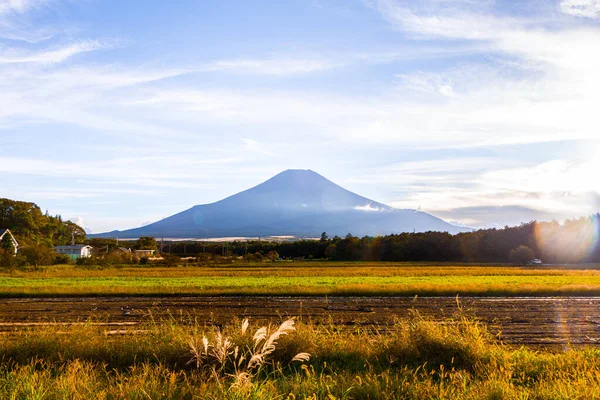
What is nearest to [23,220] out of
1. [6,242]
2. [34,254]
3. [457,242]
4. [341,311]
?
[6,242]

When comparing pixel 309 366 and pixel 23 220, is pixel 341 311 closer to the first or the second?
pixel 309 366

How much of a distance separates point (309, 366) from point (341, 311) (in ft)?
35.3

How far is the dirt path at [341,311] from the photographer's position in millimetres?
13845

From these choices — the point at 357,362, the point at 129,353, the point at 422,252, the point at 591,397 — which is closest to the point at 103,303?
the point at 129,353

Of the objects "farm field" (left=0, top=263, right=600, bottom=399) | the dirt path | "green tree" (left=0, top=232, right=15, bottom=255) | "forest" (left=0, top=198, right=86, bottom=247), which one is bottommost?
the dirt path

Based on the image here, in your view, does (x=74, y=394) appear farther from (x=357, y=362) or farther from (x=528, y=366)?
(x=528, y=366)

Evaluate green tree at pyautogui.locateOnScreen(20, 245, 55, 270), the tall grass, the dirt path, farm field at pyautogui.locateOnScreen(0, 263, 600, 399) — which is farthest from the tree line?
the tall grass

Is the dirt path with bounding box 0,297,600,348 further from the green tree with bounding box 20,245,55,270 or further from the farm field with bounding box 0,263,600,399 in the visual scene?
the green tree with bounding box 20,245,55,270

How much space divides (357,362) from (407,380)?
4.58 ft

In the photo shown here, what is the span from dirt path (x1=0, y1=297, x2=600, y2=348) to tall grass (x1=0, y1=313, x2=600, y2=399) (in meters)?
3.62

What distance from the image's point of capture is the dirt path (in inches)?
545

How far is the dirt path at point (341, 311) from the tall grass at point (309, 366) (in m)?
3.62

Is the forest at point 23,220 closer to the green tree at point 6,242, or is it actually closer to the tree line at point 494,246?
the green tree at point 6,242

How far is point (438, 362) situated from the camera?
777 cm
